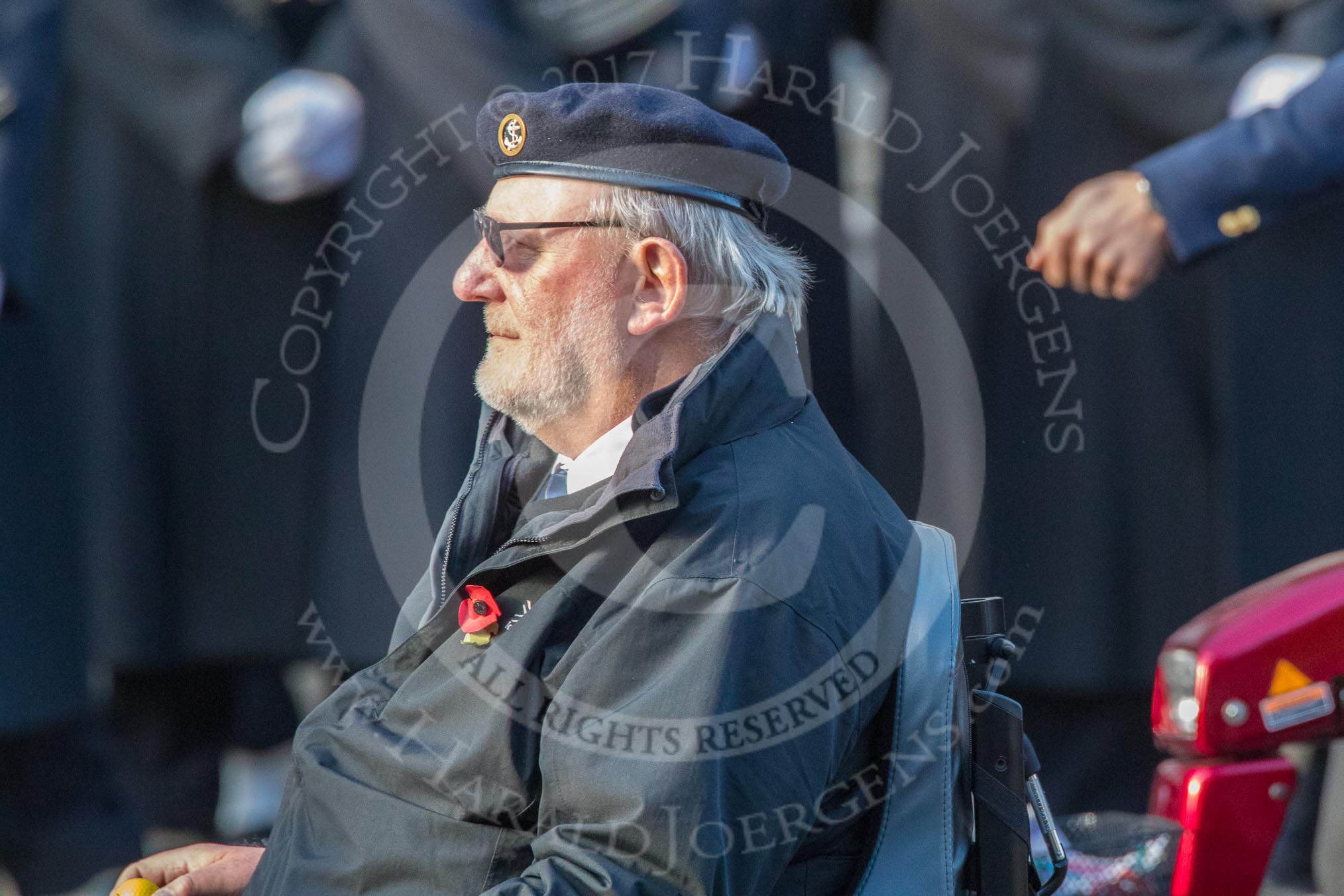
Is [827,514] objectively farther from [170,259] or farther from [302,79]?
[170,259]

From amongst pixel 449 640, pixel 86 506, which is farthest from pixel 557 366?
pixel 86 506

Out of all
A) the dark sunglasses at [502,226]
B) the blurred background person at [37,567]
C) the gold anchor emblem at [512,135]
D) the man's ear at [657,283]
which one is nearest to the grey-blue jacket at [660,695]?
the man's ear at [657,283]

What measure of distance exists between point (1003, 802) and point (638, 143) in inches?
34.6

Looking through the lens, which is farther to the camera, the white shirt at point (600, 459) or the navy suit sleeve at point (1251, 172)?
the navy suit sleeve at point (1251, 172)

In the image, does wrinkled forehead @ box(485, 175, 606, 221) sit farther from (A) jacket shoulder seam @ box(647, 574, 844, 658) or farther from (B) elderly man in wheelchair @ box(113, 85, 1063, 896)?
(A) jacket shoulder seam @ box(647, 574, 844, 658)

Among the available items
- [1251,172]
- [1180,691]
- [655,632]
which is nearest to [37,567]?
[655,632]

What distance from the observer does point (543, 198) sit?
1730 mm

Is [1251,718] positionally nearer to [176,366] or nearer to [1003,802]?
[1003,802]

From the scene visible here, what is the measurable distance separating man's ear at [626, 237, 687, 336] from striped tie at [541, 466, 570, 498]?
0.72ft

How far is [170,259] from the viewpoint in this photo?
3.28 m

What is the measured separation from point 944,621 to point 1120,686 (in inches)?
70.7

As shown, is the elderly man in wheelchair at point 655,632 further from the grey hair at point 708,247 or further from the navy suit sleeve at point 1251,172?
the navy suit sleeve at point 1251,172

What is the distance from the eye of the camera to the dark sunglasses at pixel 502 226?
67.5 inches

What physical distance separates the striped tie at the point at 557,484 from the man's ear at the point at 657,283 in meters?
0.22
